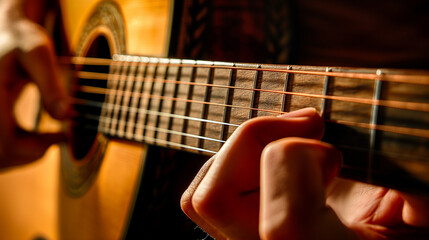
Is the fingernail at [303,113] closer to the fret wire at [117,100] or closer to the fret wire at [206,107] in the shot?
the fret wire at [206,107]

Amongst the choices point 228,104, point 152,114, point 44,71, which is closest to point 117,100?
point 152,114

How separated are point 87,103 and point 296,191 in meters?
0.73

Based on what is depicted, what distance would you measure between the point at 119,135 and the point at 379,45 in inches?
26.0

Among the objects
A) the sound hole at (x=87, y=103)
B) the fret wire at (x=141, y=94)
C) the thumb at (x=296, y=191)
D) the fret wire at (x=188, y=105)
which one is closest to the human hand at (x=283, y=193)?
the thumb at (x=296, y=191)

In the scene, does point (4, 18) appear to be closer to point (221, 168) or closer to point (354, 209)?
point (221, 168)

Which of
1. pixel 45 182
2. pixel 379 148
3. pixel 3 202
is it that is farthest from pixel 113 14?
pixel 3 202

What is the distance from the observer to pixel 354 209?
495 mm

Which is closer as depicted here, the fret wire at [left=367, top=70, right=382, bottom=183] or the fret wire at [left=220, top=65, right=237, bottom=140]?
the fret wire at [left=367, top=70, right=382, bottom=183]

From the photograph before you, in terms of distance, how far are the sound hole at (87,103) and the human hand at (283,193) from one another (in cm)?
59

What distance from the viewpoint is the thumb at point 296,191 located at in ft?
0.89

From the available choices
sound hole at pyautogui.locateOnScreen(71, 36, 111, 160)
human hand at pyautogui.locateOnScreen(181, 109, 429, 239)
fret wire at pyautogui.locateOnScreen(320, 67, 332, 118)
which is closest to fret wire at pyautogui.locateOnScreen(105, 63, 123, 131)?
sound hole at pyautogui.locateOnScreen(71, 36, 111, 160)

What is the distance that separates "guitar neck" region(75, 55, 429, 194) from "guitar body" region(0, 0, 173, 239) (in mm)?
77

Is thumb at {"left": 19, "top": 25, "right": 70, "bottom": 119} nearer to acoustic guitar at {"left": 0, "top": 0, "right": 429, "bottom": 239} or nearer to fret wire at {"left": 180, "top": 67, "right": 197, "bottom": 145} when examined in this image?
acoustic guitar at {"left": 0, "top": 0, "right": 429, "bottom": 239}

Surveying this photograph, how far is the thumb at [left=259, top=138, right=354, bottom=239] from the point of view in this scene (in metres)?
0.27
